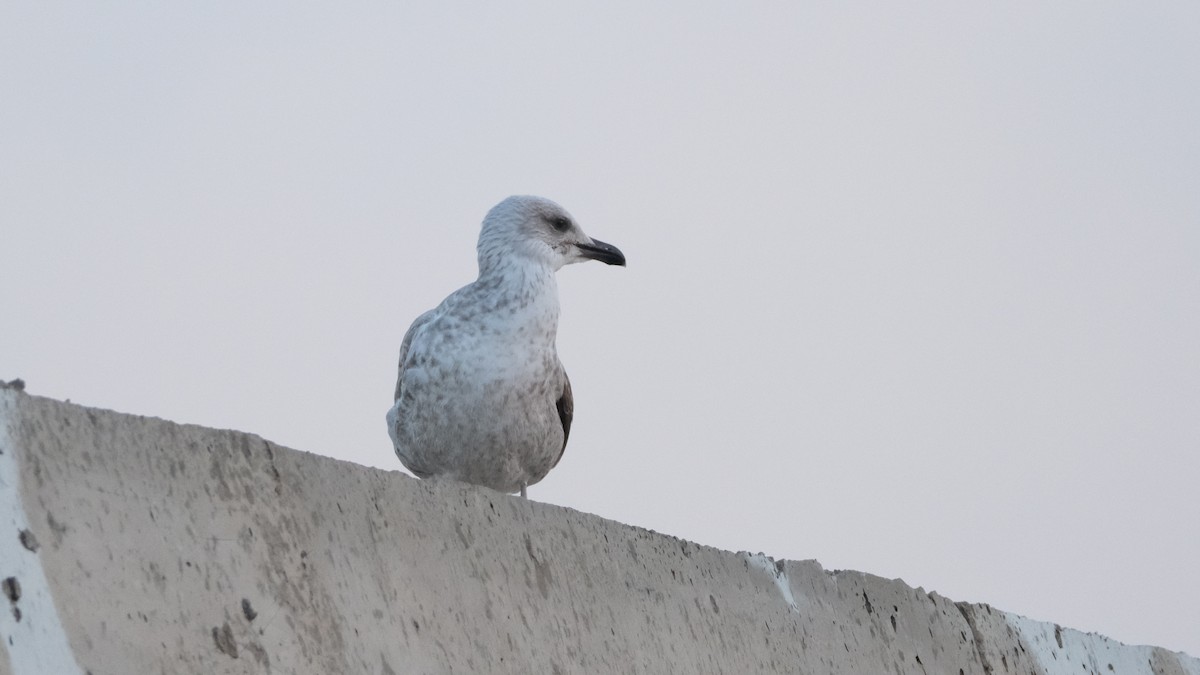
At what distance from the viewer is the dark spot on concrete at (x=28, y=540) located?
91.7 inches

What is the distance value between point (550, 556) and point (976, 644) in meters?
1.73

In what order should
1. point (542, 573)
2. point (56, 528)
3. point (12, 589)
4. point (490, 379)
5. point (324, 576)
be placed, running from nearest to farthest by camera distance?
1. point (12, 589)
2. point (56, 528)
3. point (324, 576)
4. point (542, 573)
5. point (490, 379)

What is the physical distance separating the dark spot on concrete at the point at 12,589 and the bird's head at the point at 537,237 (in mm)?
2530

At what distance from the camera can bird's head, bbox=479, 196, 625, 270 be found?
475cm

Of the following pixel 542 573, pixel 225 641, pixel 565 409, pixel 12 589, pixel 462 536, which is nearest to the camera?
pixel 12 589

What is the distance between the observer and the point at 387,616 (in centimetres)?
285

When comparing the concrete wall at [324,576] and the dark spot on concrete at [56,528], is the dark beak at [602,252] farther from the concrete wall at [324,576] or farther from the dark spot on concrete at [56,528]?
the dark spot on concrete at [56,528]

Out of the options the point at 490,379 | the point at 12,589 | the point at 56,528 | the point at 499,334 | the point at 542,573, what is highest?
the point at 499,334

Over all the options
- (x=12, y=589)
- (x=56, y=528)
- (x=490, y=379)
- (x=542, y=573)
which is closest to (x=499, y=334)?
(x=490, y=379)

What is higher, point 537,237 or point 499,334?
point 537,237

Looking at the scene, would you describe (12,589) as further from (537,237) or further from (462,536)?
(537,237)

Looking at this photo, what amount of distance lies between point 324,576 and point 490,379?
1.62m

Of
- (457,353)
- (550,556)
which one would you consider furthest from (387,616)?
(457,353)

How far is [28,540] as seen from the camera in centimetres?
233
